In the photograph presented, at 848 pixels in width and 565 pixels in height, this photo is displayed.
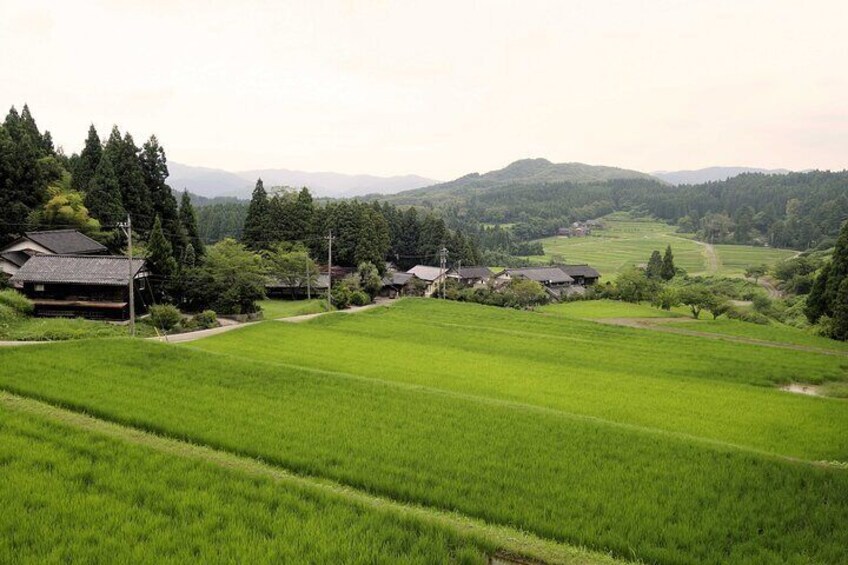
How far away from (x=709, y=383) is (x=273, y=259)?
32553 mm

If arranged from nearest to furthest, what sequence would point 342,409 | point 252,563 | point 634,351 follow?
1. point 252,563
2. point 342,409
3. point 634,351

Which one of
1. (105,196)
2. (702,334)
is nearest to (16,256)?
(105,196)

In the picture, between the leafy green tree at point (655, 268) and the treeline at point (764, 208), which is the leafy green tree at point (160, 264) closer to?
Answer: the leafy green tree at point (655, 268)

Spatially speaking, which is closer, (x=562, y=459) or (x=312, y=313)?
(x=562, y=459)

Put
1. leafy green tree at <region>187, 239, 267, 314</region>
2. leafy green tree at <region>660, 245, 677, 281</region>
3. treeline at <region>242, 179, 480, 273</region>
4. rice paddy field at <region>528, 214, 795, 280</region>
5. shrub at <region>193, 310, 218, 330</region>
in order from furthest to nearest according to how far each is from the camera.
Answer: rice paddy field at <region>528, 214, 795, 280</region> < leafy green tree at <region>660, 245, 677, 281</region> < treeline at <region>242, 179, 480, 273</region> < leafy green tree at <region>187, 239, 267, 314</region> < shrub at <region>193, 310, 218, 330</region>

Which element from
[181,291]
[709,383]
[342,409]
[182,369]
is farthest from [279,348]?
[709,383]

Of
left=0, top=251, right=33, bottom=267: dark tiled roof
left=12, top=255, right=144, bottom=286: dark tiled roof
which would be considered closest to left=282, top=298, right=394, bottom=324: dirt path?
left=12, top=255, right=144, bottom=286: dark tiled roof

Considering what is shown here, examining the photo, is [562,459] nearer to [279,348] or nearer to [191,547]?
[191,547]

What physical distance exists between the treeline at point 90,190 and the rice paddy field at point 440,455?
21960mm

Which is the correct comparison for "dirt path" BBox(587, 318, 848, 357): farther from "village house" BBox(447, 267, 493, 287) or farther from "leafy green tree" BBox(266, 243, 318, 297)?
"leafy green tree" BBox(266, 243, 318, 297)

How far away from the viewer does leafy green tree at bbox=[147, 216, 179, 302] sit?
32.9 metres

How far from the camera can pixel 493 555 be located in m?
6.41

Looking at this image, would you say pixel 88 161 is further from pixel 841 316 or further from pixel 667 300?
pixel 841 316

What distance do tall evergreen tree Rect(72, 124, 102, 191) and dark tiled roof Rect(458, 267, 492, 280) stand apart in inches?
1383
